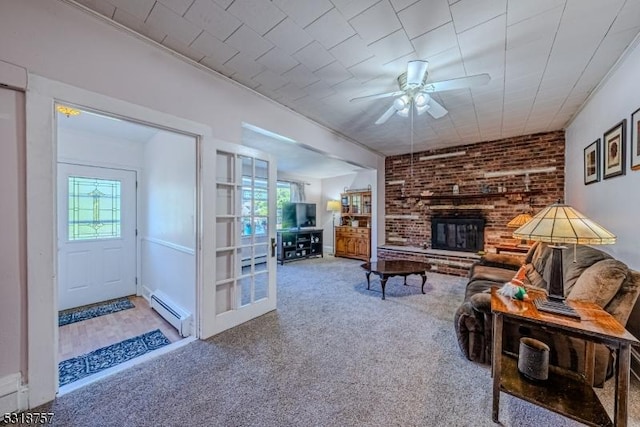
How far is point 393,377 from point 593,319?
1256mm

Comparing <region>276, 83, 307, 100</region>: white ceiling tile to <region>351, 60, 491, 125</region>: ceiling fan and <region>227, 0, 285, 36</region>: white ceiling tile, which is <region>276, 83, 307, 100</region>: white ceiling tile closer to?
<region>227, 0, 285, 36</region>: white ceiling tile

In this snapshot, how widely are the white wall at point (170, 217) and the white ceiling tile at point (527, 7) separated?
277cm

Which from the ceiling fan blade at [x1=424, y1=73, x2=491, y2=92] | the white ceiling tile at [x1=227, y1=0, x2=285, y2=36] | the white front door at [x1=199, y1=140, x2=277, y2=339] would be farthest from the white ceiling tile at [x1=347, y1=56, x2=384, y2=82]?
the white front door at [x1=199, y1=140, x2=277, y2=339]

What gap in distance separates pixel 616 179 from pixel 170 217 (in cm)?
478

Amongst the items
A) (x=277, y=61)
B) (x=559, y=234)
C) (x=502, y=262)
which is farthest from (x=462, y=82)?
(x=502, y=262)

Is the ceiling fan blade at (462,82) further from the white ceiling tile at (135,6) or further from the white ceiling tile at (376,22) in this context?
the white ceiling tile at (135,6)

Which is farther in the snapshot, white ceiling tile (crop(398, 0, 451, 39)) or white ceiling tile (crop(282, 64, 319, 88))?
white ceiling tile (crop(282, 64, 319, 88))

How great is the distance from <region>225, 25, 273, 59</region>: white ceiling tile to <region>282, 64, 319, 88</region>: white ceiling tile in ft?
1.19

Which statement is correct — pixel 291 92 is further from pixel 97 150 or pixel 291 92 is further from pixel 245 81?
pixel 97 150

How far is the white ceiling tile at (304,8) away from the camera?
170 cm

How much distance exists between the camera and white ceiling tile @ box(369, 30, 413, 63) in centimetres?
201

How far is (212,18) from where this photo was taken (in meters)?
1.84

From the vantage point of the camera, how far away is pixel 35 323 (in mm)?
1610

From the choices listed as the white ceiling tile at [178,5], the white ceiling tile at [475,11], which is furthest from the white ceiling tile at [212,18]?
the white ceiling tile at [475,11]
